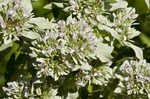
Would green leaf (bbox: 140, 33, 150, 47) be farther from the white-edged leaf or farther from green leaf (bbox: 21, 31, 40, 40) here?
green leaf (bbox: 21, 31, 40, 40)

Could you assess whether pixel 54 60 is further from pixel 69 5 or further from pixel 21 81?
pixel 69 5

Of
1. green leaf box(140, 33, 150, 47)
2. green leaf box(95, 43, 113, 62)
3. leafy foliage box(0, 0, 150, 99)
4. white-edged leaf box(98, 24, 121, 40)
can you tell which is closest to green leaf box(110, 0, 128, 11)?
leafy foliage box(0, 0, 150, 99)

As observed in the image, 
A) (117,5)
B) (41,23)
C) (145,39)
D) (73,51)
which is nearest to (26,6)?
(41,23)

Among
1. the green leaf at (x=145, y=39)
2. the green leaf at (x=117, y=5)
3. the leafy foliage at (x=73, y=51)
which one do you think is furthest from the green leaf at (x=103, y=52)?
the green leaf at (x=145, y=39)

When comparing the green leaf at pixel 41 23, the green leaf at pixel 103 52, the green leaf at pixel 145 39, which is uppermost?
the green leaf at pixel 41 23

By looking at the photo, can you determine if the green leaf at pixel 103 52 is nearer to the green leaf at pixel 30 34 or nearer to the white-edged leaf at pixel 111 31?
the white-edged leaf at pixel 111 31

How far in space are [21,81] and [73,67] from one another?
0.34 m

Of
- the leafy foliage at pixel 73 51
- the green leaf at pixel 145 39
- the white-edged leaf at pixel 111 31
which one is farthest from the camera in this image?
the green leaf at pixel 145 39

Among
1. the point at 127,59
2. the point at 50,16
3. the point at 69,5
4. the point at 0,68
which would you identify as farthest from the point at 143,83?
the point at 0,68

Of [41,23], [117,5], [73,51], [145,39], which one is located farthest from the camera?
[145,39]

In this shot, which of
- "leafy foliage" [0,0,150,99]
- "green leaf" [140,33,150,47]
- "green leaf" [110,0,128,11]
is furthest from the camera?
"green leaf" [140,33,150,47]

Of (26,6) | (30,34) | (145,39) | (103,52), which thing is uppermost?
(26,6)

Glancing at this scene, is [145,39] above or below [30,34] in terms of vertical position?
below

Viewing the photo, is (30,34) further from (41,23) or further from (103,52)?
(103,52)
